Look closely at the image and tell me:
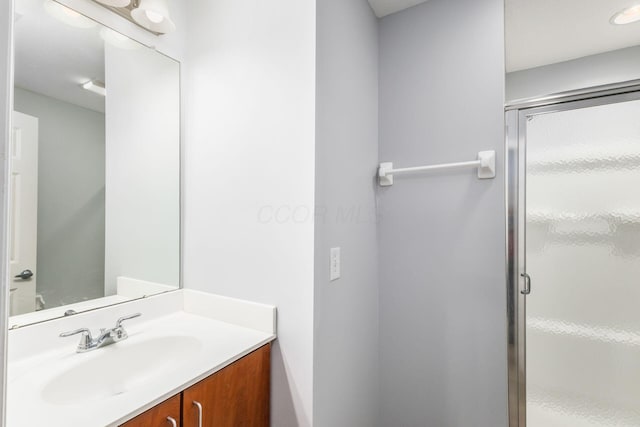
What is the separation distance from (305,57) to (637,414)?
74.1 inches

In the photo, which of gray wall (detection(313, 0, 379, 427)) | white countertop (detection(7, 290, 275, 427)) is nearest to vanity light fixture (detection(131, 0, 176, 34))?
gray wall (detection(313, 0, 379, 427))

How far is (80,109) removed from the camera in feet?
3.80

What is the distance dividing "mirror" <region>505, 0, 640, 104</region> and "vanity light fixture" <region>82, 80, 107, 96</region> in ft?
5.72

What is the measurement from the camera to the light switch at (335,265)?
1178 millimetres

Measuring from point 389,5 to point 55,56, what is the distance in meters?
1.50

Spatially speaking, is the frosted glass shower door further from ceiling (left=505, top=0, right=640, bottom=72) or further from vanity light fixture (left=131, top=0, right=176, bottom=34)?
vanity light fixture (left=131, top=0, right=176, bottom=34)

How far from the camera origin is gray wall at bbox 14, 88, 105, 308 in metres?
1.05

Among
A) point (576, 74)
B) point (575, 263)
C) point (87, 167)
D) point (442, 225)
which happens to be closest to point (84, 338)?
point (87, 167)

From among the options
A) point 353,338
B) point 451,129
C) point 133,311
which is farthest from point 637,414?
point 133,311

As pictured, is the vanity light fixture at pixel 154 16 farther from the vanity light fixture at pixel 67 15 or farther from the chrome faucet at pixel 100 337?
the chrome faucet at pixel 100 337

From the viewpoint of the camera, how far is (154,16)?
4.12ft

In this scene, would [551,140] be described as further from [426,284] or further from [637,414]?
[637,414]

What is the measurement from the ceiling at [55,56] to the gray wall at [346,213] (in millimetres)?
914

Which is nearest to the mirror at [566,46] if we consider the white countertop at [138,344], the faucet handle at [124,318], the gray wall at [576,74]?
the gray wall at [576,74]
